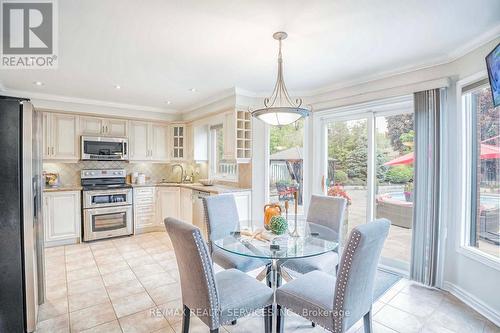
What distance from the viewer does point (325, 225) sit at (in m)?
2.89

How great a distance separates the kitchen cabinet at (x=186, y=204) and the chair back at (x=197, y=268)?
3.16m

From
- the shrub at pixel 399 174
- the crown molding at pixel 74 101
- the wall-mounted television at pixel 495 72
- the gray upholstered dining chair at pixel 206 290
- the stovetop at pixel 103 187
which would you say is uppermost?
the crown molding at pixel 74 101

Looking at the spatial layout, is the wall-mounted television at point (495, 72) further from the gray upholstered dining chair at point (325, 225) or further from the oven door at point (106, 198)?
the oven door at point (106, 198)

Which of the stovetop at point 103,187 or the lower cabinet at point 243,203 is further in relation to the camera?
the stovetop at point 103,187

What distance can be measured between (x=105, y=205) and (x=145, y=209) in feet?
2.32

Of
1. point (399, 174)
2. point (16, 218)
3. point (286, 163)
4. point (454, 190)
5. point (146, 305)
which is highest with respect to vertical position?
point (286, 163)

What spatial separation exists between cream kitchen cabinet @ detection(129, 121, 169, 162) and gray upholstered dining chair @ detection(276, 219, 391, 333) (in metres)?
4.34

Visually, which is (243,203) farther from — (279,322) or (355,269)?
(355,269)

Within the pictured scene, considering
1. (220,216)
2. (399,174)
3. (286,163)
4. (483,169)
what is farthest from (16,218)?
(483,169)

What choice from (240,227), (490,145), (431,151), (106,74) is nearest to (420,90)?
(431,151)

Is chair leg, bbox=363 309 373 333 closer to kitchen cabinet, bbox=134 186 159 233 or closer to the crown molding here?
kitchen cabinet, bbox=134 186 159 233

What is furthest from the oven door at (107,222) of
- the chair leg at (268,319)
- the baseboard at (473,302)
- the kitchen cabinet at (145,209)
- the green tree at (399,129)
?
the baseboard at (473,302)

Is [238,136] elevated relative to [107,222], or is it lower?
elevated

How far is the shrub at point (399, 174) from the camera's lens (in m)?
3.27
